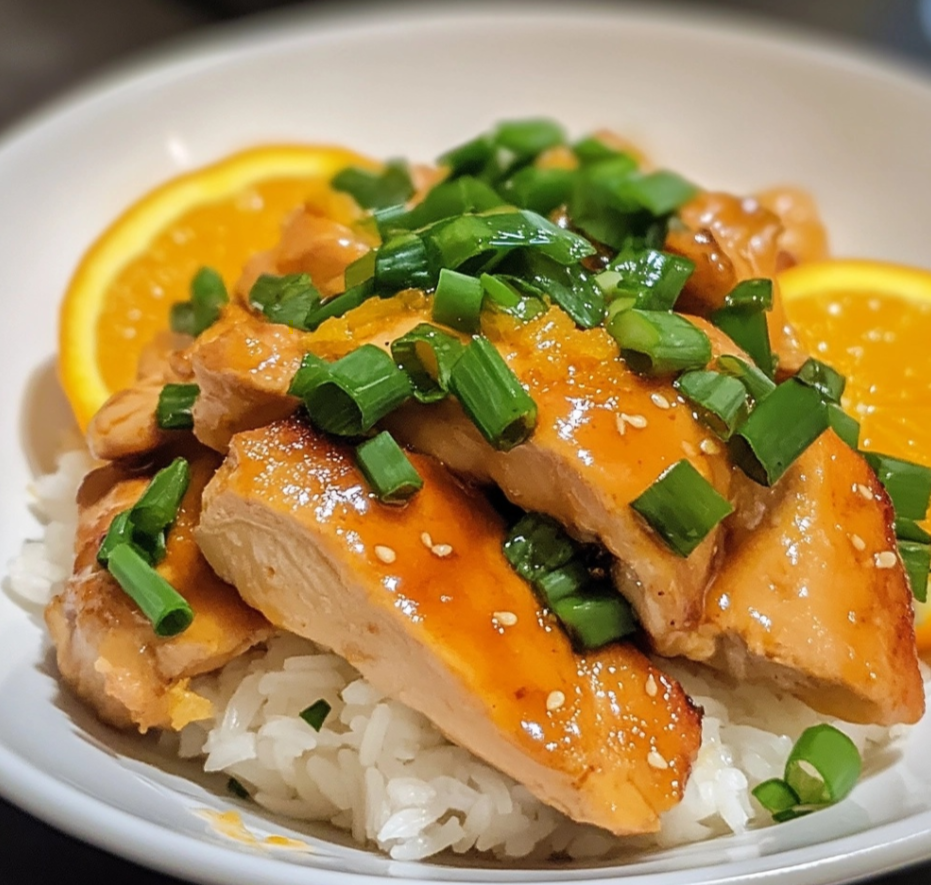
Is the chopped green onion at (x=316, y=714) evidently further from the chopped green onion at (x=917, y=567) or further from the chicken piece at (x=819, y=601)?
the chopped green onion at (x=917, y=567)

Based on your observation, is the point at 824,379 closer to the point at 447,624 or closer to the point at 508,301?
the point at 508,301

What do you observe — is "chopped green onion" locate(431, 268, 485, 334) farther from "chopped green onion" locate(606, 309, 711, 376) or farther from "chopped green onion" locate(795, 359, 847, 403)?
"chopped green onion" locate(795, 359, 847, 403)

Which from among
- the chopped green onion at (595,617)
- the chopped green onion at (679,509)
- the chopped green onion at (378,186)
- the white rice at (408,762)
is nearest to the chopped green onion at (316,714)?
the white rice at (408,762)

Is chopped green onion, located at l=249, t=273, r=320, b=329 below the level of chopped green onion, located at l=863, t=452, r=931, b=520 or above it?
above

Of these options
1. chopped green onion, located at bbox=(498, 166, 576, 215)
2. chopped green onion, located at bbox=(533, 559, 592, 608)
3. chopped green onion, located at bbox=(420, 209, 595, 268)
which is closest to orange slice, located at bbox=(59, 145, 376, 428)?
chopped green onion, located at bbox=(498, 166, 576, 215)

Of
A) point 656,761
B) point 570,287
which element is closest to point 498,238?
point 570,287

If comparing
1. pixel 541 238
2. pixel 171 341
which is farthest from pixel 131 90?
pixel 541 238
